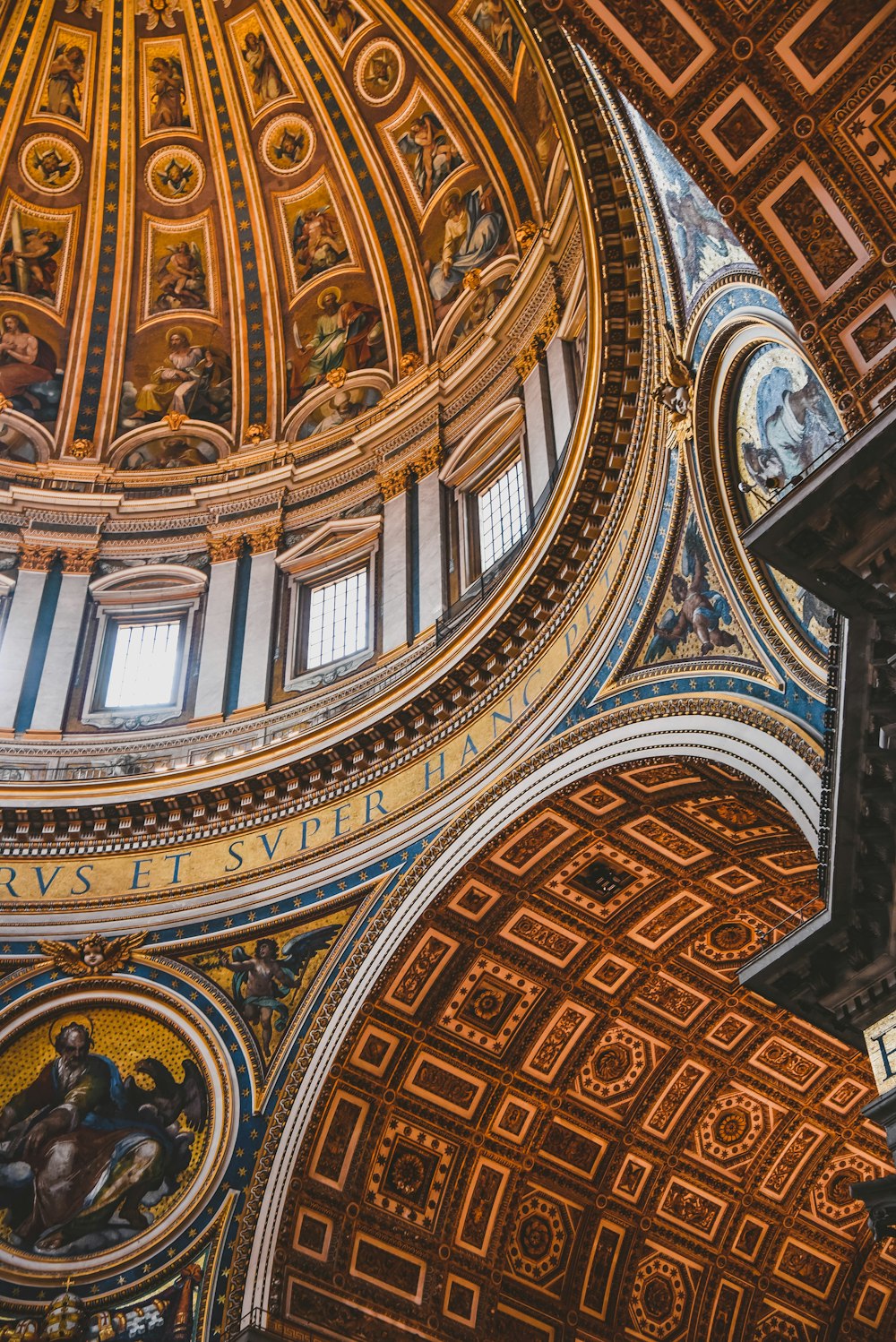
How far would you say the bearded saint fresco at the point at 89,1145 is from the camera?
18859mm

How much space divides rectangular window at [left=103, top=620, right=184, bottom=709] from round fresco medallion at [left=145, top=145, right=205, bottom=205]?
1006 centimetres

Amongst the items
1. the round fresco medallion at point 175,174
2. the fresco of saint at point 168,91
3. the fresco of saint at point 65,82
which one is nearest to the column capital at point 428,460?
the round fresco medallion at point 175,174

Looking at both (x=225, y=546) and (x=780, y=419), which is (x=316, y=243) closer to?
(x=225, y=546)

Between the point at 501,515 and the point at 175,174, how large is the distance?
1254cm

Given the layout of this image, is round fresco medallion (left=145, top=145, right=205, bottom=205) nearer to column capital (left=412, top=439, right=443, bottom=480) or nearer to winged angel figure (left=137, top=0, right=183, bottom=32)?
winged angel figure (left=137, top=0, right=183, bottom=32)

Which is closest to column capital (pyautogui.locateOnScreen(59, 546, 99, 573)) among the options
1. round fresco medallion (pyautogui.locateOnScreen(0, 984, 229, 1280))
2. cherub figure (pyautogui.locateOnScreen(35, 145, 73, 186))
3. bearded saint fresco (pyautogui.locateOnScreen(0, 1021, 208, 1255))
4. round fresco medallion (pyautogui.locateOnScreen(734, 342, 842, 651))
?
round fresco medallion (pyautogui.locateOnScreen(0, 984, 229, 1280))

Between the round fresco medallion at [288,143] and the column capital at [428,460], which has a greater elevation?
the round fresco medallion at [288,143]

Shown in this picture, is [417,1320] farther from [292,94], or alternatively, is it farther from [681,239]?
[292,94]

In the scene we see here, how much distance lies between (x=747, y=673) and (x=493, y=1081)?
7.78 m

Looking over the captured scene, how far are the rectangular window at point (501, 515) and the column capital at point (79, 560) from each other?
7.10 m

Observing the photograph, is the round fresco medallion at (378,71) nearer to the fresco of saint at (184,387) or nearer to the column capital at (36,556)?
the fresco of saint at (184,387)

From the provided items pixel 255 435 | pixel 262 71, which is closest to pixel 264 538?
pixel 255 435

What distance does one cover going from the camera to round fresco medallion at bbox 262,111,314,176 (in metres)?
30.2

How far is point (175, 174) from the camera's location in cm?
3095
